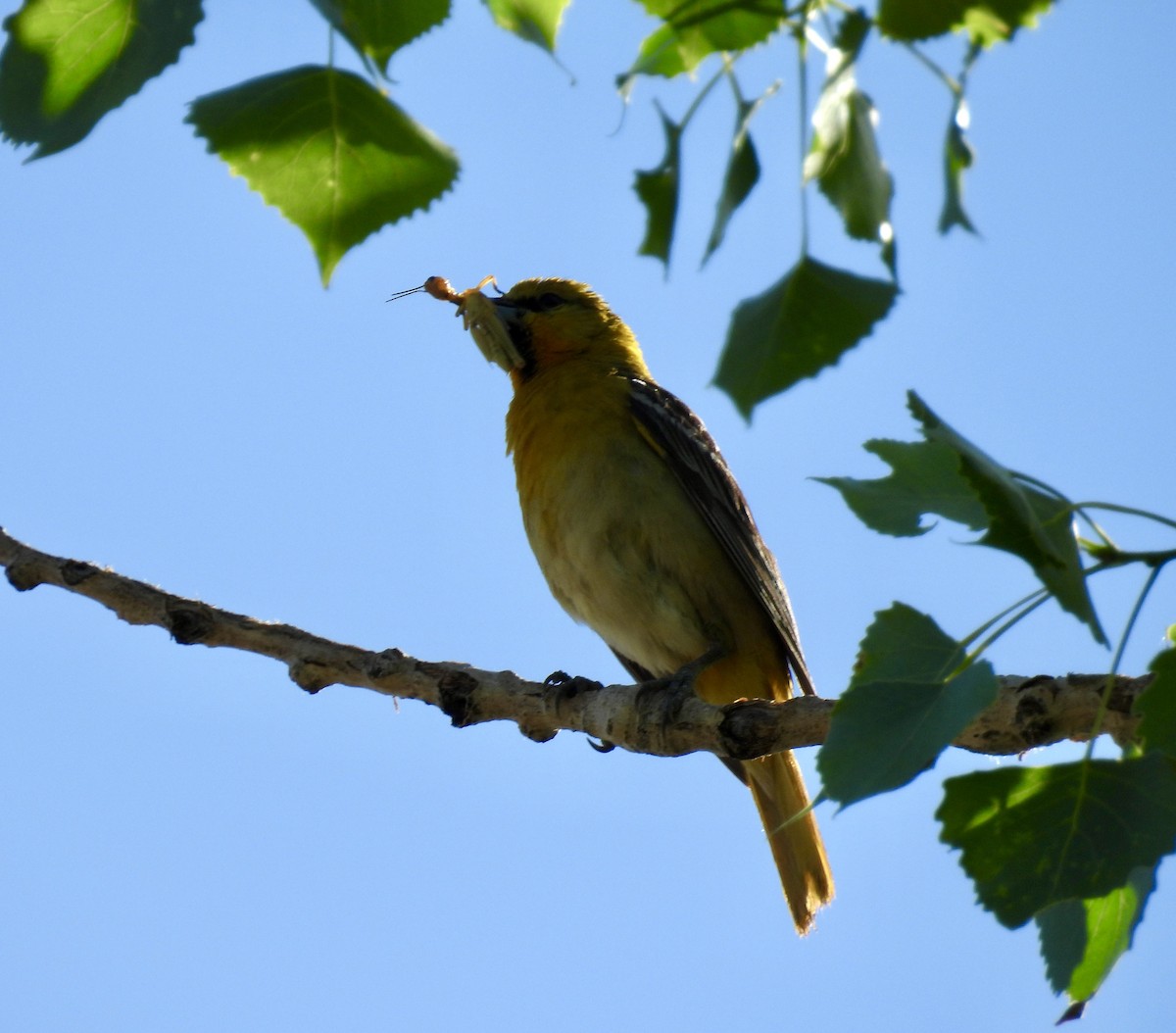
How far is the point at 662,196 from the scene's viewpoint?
6.23 feet

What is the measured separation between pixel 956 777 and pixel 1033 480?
0.44m

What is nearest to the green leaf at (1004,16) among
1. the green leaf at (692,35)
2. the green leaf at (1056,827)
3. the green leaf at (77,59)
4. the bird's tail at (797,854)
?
the green leaf at (692,35)

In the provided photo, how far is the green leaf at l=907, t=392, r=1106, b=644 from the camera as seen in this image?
1.50 m

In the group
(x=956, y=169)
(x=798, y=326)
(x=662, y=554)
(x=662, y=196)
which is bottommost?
(x=798, y=326)

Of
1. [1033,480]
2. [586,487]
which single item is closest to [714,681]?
[586,487]

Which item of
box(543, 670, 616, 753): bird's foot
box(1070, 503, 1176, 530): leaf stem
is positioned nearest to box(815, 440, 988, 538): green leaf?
box(1070, 503, 1176, 530): leaf stem

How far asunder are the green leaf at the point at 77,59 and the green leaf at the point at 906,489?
121cm

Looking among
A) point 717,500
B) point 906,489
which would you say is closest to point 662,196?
point 906,489

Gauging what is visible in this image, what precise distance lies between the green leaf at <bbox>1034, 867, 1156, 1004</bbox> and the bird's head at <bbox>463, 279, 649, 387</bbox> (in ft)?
14.6

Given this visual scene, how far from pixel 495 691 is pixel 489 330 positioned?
2.39 meters

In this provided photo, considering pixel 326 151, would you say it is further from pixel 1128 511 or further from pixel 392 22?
pixel 1128 511

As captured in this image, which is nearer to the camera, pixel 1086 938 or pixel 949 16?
pixel 949 16

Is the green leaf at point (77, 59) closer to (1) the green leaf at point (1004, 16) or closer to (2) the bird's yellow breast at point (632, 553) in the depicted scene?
(1) the green leaf at point (1004, 16)

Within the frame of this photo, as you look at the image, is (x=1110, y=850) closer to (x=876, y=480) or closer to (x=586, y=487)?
(x=876, y=480)
